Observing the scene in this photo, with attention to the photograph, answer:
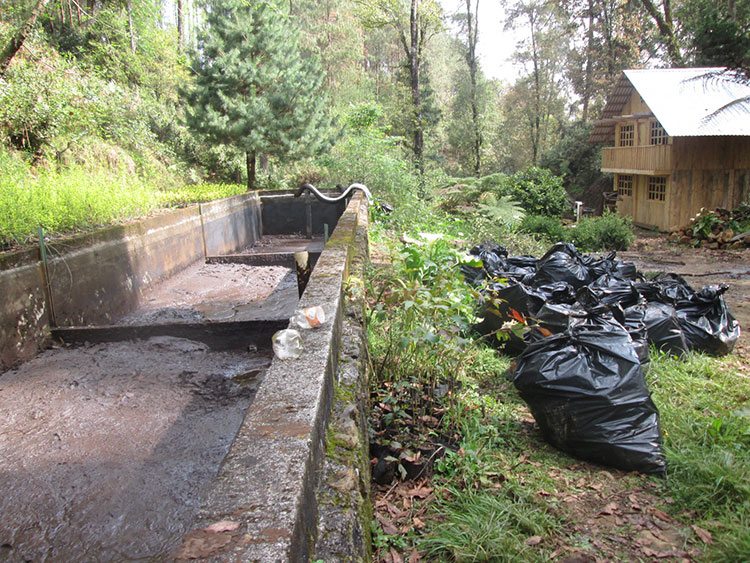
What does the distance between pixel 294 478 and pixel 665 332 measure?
13.9 ft

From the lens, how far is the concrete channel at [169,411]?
1549mm

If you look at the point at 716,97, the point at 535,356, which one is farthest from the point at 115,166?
the point at 716,97

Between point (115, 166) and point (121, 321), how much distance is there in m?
8.17

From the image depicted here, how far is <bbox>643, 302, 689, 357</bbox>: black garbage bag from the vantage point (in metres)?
4.68

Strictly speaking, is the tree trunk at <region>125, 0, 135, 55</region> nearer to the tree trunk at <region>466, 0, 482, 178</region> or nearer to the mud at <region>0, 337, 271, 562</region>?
the tree trunk at <region>466, 0, 482, 178</region>

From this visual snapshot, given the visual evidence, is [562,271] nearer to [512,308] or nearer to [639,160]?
[512,308]

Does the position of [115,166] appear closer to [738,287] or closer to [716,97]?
[738,287]

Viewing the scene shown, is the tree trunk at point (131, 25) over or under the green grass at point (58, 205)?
over

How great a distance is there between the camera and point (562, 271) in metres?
5.86

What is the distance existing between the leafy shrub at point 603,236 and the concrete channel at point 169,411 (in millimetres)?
7346

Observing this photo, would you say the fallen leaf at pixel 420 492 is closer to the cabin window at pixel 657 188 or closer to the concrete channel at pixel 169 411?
the concrete channel at pixel 169 411

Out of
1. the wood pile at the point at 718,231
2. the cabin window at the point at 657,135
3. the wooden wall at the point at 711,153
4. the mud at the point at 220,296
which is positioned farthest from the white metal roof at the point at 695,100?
the mud at the point at 220,296

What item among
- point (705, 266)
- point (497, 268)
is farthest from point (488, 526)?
point (705, 266)

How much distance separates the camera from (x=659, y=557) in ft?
7.83
